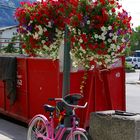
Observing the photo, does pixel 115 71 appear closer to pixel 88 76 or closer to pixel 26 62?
pixel 88 76

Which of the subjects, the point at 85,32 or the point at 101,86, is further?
the point at 101,86

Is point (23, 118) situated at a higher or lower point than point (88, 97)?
lower

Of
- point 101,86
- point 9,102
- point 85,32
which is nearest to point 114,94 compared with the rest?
point 101,86

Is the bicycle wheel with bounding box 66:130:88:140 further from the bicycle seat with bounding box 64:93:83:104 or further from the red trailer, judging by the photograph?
the red trailer

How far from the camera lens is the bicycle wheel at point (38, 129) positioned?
5832 mm

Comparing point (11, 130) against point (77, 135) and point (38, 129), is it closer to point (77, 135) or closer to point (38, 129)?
point (38, 129)

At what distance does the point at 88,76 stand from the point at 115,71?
0.89 meters

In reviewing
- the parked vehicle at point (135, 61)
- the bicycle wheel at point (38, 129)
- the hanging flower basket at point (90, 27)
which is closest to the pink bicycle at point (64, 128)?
the bicycle wheel at point (38, 129)

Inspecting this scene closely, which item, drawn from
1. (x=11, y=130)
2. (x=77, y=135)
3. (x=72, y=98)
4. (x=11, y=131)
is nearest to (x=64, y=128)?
(x=77, y=135)

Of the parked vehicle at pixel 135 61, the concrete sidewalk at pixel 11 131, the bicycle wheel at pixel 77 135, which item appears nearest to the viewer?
the bicycle wheel at pixel 77 135

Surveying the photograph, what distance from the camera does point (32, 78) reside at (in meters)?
8.68

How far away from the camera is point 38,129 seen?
6020 millimetres

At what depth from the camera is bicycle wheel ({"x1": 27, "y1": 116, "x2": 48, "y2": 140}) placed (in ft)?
19.1

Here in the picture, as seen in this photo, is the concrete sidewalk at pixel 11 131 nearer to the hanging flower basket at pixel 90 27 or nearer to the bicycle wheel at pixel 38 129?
the bicycle wheel at pixel 38 129
